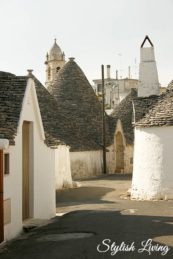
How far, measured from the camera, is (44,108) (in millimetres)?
34000

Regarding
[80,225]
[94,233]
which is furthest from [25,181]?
[94,233]

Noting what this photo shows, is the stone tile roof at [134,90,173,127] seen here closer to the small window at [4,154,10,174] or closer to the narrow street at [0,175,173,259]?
the narrow street at [0,175,173,259]

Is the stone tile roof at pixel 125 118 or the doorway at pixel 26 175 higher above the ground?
the stone tile roof at pixel 125 118

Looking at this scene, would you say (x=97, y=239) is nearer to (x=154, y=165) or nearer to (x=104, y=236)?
(x=104, y=236)

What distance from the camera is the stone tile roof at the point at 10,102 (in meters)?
13.1

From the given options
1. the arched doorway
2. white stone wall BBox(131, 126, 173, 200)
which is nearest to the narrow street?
white stone wall BBox(131, 126, 173, 200)

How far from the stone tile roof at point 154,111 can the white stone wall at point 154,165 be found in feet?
0.85

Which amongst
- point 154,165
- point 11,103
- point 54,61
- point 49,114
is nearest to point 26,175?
point 11,103

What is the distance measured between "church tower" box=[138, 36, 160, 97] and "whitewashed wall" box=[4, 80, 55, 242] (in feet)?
30.1

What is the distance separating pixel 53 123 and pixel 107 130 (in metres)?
8.65

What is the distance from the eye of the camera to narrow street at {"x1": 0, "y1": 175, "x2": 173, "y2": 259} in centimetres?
992

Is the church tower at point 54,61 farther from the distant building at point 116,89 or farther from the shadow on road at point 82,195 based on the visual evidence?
the shadow on road at point 82,195

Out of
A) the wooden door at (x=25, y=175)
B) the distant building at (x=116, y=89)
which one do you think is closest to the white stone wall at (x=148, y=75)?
the wooden door at (x=25, y=175)

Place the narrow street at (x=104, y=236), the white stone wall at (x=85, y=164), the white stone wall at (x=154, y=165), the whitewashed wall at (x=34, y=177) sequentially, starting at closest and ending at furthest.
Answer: the narrow street at (x=104, y=236) < the whitewashed wall at (x=34, y=177) < the white stone wall at (x=154, y=165) < the white stone wall at (x=85, y=164)
